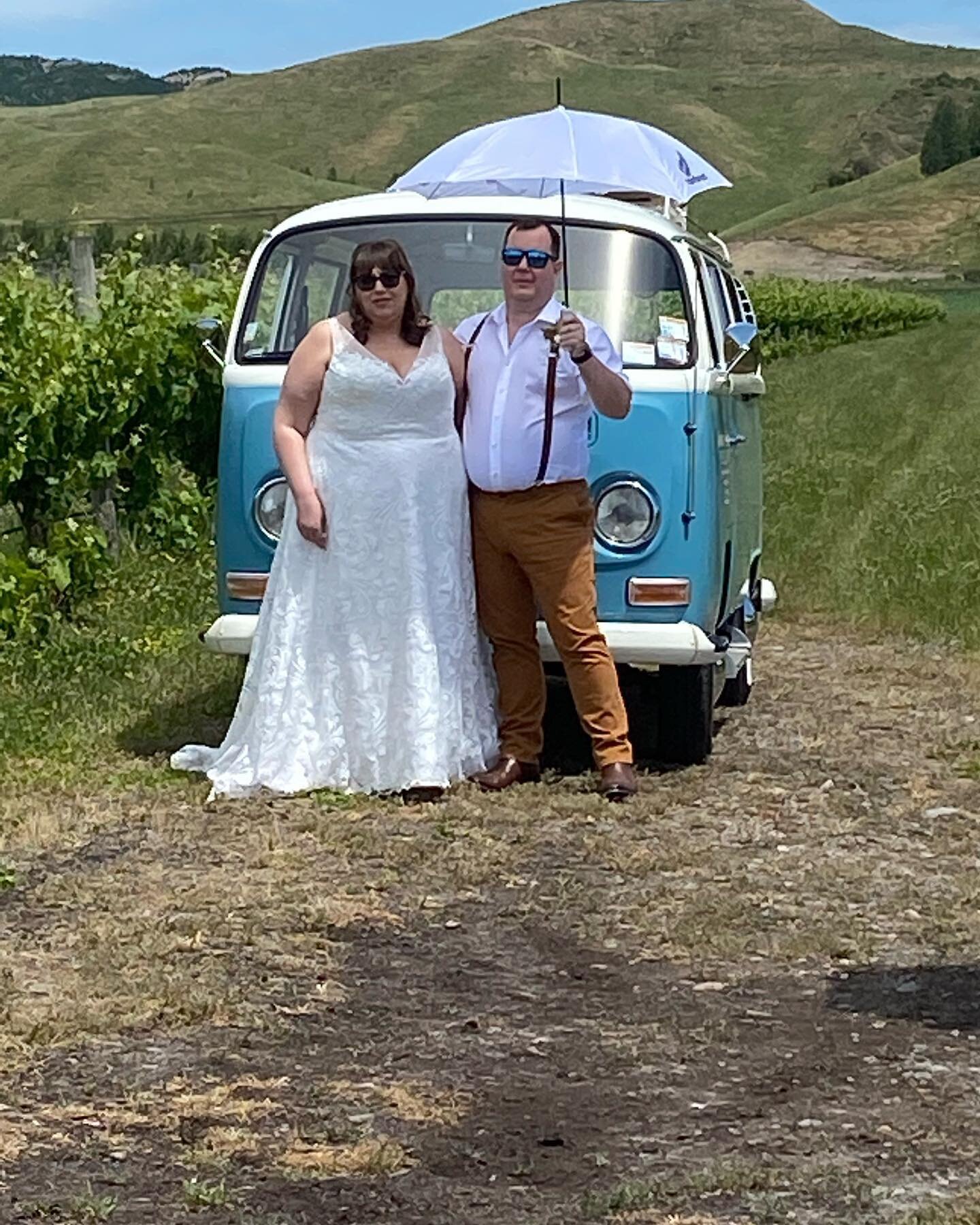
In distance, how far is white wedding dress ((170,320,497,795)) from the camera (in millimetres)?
7770

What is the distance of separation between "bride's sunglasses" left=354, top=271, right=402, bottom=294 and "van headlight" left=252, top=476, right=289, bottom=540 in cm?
87

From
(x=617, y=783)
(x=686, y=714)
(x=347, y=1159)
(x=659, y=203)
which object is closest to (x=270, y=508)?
(x=617, y=783)

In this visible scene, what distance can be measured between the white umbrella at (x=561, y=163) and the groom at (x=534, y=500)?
3.11ft

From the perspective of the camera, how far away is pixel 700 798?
26.2ft

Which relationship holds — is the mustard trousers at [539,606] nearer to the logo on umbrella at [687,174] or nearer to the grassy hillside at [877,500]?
the logo on umbrella at [687,174]

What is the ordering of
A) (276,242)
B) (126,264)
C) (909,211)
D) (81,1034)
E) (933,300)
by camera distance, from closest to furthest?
(81,1034) → (276,242) → (126,264) → (933,300) → (909,211)

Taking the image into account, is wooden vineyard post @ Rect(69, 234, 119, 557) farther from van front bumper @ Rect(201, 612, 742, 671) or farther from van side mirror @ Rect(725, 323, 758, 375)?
van side mirror @ Rect(725, 323, 758, 375)

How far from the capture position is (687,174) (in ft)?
30.6

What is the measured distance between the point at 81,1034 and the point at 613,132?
17.0 ft

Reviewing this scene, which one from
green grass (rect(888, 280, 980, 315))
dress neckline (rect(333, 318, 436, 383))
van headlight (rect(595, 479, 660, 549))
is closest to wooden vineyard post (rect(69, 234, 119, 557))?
dress neckline (rect(333, 318, 436, 383))

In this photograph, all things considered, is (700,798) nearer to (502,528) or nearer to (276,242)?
(502,528)

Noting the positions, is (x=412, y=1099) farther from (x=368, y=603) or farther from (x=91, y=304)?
Answer: (x=91, y=304)

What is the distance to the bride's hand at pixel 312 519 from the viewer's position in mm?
7766

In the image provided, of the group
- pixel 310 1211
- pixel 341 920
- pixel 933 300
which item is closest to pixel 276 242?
pixel 341 920
